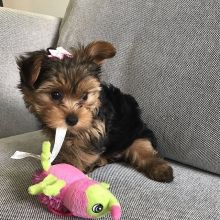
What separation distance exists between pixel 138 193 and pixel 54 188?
28cm

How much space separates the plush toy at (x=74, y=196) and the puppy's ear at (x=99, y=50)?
0.49 metres

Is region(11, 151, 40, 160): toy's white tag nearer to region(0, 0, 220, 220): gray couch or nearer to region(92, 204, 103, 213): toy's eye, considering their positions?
region(0, 0, 220, 220): gray couch

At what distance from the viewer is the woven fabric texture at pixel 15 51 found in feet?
6.59

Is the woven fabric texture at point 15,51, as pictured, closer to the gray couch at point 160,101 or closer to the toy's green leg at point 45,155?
the gray couch at point 160,101

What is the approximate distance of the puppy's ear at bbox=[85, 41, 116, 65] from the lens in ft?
4.67

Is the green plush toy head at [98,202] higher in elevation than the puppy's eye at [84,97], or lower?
lower

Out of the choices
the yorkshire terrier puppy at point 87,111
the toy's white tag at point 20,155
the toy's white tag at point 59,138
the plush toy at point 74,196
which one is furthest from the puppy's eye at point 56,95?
the plush toy at point 74,196

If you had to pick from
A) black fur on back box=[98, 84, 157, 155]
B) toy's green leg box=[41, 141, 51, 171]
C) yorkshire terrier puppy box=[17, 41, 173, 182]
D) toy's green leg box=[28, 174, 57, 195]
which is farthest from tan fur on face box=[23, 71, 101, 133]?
toy's green leg box=[28, 174, 57, 195]

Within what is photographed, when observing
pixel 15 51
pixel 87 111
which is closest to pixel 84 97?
pixel 87 111

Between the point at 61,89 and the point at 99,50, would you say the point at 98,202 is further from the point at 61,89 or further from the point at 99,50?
the point at 99,50

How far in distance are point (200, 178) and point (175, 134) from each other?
0.21 m

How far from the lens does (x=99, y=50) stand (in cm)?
145

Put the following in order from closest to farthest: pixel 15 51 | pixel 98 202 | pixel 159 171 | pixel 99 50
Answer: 1. pixel 98 202
2. pixel 159 171
3. pixel 99 50
4. pixel 15 51

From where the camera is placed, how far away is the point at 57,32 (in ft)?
7.29
